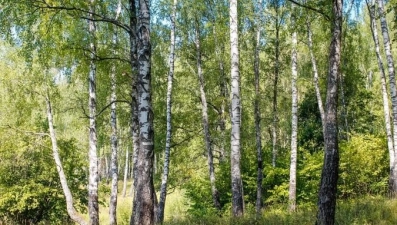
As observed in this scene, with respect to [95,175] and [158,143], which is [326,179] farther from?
[158,143]

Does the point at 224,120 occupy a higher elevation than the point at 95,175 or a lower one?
higher

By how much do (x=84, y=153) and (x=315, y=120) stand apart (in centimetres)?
1318

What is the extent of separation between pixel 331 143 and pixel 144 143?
3.09m

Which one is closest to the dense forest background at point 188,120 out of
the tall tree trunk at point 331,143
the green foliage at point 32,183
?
the green foliage at point 32,183

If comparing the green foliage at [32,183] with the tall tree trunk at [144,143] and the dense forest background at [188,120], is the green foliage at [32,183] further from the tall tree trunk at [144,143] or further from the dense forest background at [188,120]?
the tall tree trunk at [144,143]

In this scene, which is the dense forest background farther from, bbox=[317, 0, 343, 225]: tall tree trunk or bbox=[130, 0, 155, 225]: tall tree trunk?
bbox=[317, 0, 343, 225]: tall tree trunk

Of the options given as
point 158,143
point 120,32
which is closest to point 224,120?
point 158,143

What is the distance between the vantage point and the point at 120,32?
53.5ft

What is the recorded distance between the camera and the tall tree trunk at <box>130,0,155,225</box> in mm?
6223

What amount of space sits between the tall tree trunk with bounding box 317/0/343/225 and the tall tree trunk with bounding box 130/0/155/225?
280 centimetres

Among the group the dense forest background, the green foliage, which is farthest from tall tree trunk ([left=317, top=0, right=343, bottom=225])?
the green foliage

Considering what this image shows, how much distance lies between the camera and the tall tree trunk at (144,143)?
20.4 feet

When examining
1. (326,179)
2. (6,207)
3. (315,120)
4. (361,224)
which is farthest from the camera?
(315,120)

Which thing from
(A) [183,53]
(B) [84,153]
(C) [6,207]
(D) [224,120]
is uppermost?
(A) [183,53]
